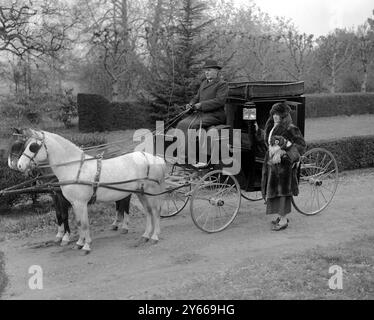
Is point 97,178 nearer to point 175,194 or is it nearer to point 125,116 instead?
point 175,194

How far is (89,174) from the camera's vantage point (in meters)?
6.59

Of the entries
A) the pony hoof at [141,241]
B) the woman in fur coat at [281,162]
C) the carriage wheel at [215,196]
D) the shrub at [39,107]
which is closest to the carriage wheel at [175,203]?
the carriage wheel at [215,196]

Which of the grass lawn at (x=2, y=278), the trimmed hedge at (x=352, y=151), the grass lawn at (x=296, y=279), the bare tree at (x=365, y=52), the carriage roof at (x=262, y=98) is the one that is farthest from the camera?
the bare tree at (x=365, y=52)

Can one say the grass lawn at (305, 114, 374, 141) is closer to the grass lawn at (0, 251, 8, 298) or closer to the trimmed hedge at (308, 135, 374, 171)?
the trimmed hedge at (308, 135, 374, 171)

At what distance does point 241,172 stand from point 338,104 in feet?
70.0

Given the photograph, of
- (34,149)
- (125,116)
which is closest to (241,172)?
(34,149)

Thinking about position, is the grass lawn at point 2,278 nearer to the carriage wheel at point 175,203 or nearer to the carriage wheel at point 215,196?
the carriage wheel at point 215,196

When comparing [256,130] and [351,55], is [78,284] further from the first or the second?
[351,55]

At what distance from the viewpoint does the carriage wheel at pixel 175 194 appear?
7.61m

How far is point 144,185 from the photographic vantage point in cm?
708

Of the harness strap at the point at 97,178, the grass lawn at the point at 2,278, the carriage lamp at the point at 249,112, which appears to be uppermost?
the carriage lamp at the point at 249,112

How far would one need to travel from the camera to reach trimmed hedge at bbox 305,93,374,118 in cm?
2700
